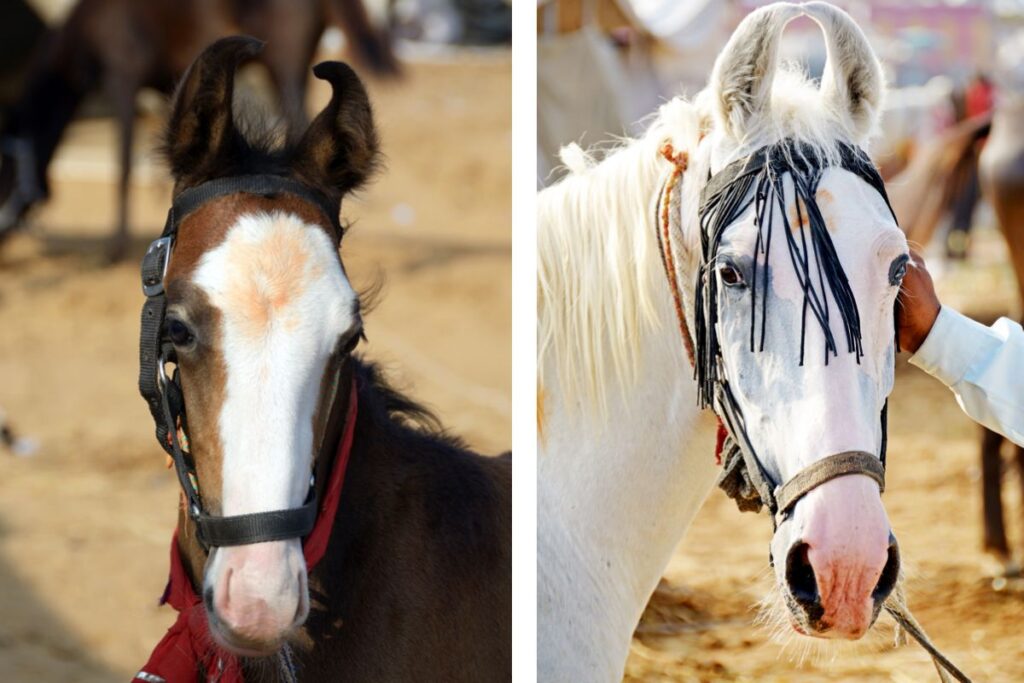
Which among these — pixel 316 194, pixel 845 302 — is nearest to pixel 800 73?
pixel 845 302

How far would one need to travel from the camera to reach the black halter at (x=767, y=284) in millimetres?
1683

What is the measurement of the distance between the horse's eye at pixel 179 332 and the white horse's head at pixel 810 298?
2.66 ft

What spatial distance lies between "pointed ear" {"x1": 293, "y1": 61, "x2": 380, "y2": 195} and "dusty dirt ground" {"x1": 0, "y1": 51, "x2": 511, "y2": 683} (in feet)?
0.64

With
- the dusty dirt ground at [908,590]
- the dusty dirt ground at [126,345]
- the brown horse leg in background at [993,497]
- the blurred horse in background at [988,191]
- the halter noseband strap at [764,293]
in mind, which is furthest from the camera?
the blurred horse in background at [988,191]

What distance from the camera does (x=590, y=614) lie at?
6.67ft

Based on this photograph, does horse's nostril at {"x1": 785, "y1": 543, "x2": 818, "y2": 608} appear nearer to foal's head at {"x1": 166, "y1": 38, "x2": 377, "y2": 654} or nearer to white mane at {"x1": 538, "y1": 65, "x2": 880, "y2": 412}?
white mane at {"x1": 538, "y1": 65, "x2": 880, "y2": 412}

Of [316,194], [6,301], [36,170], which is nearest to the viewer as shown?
[316,194]

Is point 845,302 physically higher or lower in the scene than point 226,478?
higher

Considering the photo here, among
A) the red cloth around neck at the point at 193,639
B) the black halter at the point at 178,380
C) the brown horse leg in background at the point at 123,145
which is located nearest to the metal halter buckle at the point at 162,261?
the black halter at the point at 178,380

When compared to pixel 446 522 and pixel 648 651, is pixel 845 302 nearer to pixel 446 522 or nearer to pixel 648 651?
pixel 446 522

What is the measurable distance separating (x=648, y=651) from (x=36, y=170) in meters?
6.22

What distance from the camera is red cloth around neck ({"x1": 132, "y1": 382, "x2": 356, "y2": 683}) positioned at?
74.2 inches

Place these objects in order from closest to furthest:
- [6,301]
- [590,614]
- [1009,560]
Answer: [590,614] → [1009,560] → [6,301]

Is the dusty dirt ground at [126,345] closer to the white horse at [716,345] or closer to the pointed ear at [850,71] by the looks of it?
the white horse at [716,345]
